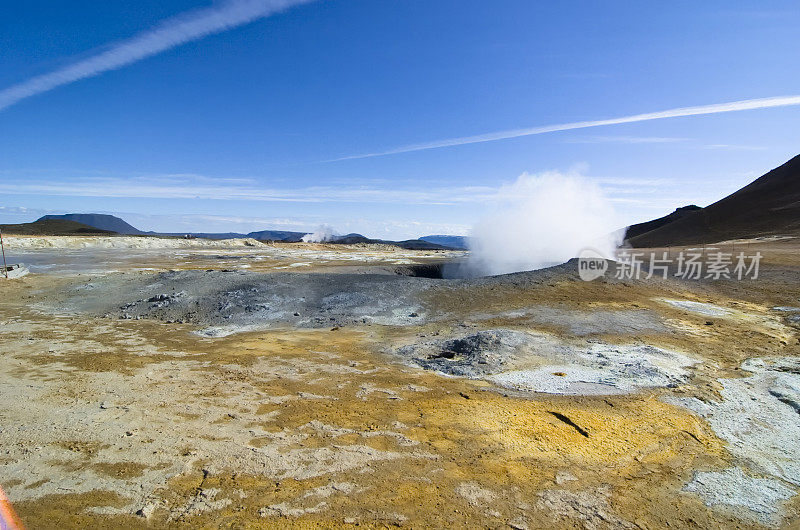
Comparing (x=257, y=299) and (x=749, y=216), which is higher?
(x=749, y=216)

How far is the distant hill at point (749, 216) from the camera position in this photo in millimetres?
35688

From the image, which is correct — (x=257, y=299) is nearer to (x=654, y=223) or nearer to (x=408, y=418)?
(x=408, y=418)

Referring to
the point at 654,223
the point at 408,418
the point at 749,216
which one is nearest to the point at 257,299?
the point at 408,418

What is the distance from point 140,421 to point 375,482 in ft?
11.5

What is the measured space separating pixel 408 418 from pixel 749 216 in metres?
49.8

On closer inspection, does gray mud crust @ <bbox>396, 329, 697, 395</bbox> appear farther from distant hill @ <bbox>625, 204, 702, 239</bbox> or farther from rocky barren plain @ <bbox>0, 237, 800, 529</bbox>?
distant hill @ <bbox>625, 204, 702, 239</bbox>

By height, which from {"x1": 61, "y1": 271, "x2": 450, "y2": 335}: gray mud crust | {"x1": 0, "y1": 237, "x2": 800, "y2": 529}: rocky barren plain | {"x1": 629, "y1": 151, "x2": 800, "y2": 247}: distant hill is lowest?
{"x1": 0, "y1": 237, "x2": 800, "y2": 529}: rocky barren plain

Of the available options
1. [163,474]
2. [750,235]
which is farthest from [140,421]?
[750,235]

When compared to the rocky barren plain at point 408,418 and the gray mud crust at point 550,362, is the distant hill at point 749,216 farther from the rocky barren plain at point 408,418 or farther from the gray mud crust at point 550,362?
the gray mud crust at point 550,362

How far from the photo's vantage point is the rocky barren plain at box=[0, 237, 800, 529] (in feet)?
12.7

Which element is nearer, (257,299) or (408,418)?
(408,418)

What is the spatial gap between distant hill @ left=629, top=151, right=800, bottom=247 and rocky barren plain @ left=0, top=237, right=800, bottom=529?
1197 inches

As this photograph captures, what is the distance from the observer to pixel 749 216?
40.7 meters

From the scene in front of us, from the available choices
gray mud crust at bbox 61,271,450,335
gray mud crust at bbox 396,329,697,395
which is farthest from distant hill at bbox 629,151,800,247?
gray mud crust at bbox 61,271,450,335
